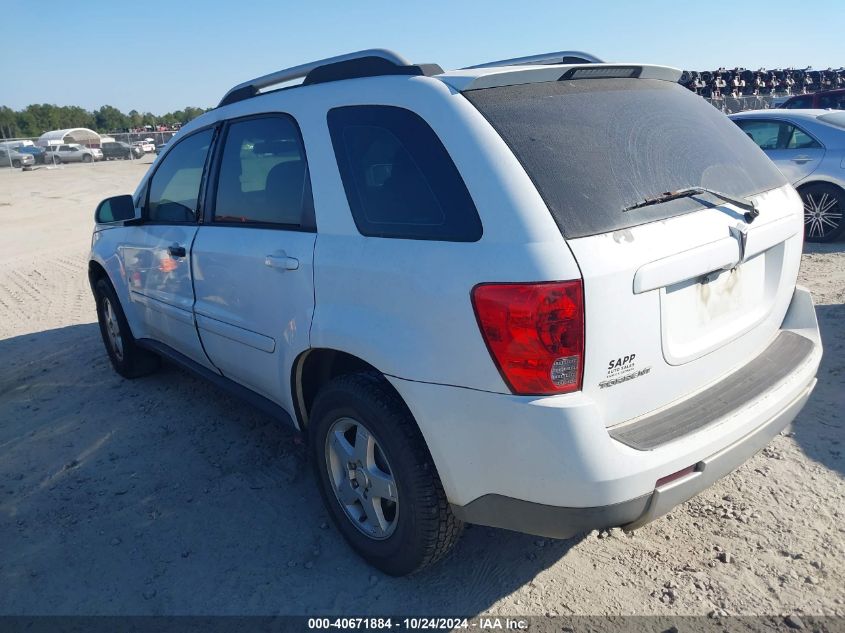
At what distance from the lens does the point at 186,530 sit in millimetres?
3107

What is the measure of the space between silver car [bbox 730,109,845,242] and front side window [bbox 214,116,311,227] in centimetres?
653

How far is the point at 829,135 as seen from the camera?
7777 mm

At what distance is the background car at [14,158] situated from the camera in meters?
37.1

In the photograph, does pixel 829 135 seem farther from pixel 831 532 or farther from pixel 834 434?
pixel 831 532

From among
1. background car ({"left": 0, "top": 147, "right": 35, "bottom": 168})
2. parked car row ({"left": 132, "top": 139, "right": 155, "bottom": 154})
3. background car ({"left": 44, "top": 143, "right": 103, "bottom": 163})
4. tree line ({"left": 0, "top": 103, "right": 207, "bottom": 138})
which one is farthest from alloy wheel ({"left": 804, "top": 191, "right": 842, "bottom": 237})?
Result: tree line ({"left": 0, "top": 103, "right": 207, "bottom": 138})

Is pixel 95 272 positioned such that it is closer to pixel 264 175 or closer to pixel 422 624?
pixel 264 175

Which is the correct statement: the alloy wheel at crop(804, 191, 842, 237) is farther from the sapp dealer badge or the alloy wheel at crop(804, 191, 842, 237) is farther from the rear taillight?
the rear taillight

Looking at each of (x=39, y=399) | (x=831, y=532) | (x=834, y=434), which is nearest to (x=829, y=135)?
(x=834, y=434)

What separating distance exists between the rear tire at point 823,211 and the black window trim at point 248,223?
7.02m

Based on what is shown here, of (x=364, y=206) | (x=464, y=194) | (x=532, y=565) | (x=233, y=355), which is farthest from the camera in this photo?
(x=233, y=355)

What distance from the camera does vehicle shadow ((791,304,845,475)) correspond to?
337 centimetres

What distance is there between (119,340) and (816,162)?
7.75 metres

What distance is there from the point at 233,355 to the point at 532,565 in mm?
1791

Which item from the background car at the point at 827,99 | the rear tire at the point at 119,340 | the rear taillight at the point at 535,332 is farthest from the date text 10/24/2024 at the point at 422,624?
the background car at the point at 827,99
